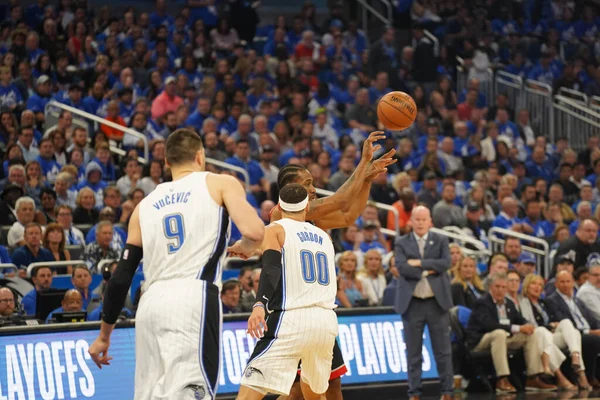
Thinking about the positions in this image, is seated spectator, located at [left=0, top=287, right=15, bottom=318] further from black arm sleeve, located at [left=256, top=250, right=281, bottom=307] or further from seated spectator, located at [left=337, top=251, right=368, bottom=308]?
black arm sleeve, located at [left=256, top=250, right=281, bottom=307]

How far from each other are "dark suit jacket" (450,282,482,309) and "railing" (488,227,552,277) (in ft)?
7.48

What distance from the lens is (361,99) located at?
69.8ft

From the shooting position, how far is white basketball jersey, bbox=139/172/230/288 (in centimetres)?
619

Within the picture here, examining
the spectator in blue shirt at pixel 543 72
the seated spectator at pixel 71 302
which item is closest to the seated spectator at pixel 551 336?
the seated spectator at pixel 71 302

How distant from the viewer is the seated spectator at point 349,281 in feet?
47.9

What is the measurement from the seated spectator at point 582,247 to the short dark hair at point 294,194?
9352 mm

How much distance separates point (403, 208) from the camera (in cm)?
1755

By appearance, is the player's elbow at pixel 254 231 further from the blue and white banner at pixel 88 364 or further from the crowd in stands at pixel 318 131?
the crowd in stands at pixel 318 131

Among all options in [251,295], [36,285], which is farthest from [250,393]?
[36,285]

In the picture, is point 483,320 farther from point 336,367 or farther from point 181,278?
point 181,278

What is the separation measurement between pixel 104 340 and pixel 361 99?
15.5 meters

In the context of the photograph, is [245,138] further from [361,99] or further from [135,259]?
[135,259]

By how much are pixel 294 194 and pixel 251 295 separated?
18.8ft

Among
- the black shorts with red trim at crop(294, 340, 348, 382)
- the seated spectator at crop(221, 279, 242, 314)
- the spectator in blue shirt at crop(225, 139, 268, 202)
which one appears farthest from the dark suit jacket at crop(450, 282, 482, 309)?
the black shorts with red trim at crop(294, 340, 348, 382)
